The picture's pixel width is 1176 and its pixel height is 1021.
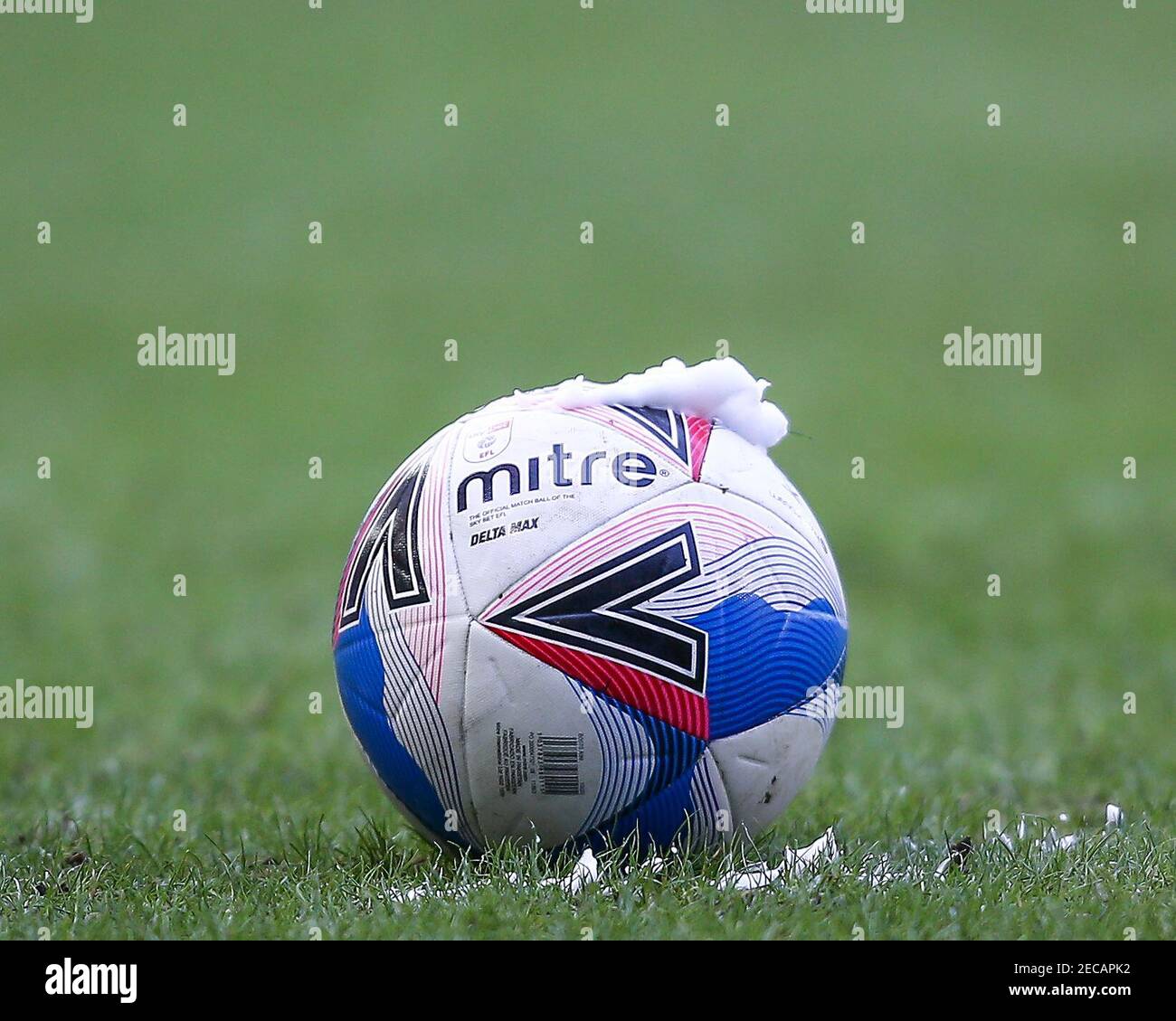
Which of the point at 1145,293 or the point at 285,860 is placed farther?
the point at 1145,293

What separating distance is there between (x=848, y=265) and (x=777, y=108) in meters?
4.87

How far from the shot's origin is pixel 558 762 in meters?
4.68

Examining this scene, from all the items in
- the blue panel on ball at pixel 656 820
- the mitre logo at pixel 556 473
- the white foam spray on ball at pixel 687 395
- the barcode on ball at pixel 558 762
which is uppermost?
the white foam spray on ball at pixel 687 395

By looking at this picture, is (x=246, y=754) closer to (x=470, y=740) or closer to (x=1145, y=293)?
(x=470, y=740)

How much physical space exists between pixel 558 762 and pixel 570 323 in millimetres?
15675

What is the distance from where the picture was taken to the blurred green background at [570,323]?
8258mm

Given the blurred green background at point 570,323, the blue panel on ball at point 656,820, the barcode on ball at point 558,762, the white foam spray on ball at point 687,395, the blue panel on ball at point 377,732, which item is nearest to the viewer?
the barcode on ball at point 558,762

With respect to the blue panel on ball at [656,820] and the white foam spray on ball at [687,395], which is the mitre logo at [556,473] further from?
the blue panel on ball at [656,820]

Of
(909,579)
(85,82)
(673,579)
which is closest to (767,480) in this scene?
(673,579)

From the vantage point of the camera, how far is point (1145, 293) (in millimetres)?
20797

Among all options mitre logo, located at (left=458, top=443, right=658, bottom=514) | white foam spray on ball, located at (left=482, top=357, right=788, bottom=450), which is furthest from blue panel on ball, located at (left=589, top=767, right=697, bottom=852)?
white foam spray on ball, located at (left=482, top=357, right=788, bottom=450)

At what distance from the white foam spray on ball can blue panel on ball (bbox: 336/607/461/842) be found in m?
0.81

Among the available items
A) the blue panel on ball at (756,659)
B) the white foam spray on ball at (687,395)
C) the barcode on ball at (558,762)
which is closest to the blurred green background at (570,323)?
the blue panel on ball at (756,659)

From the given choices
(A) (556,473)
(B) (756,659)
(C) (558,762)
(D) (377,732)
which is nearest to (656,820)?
(C) (558,762)
